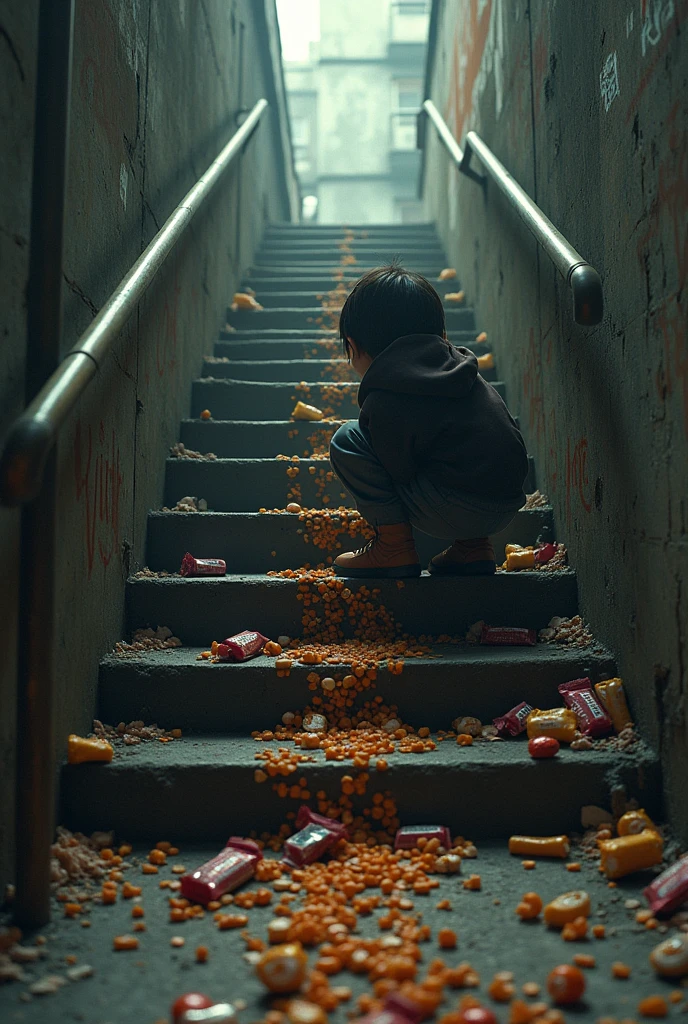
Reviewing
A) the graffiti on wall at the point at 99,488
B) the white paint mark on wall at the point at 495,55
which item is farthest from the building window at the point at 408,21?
the graffiti on wall at the point at 99,488

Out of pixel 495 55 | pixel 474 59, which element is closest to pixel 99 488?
pixel 495 55

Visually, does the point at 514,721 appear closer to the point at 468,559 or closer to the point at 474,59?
the point at 468,559

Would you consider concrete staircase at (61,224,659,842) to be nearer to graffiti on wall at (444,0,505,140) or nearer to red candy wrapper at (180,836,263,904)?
red candy wrapper at (180,836,263,904)

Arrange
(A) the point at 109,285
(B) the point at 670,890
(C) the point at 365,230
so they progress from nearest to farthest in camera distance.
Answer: (B) the point at 670,890, (A) the point at 109,285, (C) the point at 365,230

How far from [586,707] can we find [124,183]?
1692 millimetres

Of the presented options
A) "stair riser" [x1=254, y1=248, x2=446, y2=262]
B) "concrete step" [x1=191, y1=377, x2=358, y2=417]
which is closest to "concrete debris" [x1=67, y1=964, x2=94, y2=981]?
"concrete step" [x1=191, y1=377, x2=358, y2=417]

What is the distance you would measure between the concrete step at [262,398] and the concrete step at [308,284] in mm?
1561

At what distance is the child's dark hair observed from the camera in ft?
6.78

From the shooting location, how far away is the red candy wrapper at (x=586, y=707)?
1655mm

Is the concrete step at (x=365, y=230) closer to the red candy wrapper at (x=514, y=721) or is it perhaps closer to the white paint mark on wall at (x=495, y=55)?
the white paint mark on wall at (x=495, y=55)

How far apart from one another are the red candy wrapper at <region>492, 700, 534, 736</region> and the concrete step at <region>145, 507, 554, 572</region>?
0.65 m

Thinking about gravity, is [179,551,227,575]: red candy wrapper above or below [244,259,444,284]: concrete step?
Result: below

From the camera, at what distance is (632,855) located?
1368mm

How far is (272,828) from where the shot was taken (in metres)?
1.57
